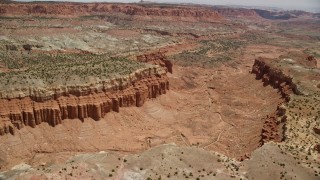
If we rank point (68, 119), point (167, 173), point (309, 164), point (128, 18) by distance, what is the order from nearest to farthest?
point (167, 173), point (309, 164), point (68, 119), point (128, 18)

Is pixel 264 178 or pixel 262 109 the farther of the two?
pixel 262 109

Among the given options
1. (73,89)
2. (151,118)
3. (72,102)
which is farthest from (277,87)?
(72,102)

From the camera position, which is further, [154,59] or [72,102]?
[154,59]

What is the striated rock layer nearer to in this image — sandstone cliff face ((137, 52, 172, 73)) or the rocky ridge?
the rocky ridge

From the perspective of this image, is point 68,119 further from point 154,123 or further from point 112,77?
point 154,123

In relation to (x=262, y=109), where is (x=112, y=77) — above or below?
above

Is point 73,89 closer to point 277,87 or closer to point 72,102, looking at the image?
point 72,102

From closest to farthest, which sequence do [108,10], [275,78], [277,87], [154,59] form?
[277,87] → [275,78] → [154,59] → [108,10]

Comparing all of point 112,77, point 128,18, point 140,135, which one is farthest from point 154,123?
point 128,18
